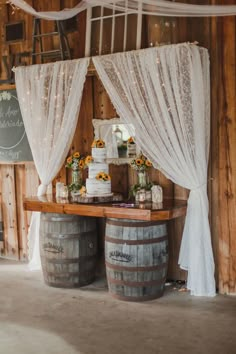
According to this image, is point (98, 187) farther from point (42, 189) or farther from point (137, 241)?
point (42, 189)

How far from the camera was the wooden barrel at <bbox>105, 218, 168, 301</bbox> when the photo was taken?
385 cm

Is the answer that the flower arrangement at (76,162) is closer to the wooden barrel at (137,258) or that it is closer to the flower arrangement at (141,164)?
the flower arrangement at (141,164)

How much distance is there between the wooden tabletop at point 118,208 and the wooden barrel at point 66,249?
0.11m

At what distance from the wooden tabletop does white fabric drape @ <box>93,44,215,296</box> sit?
0.23 metres

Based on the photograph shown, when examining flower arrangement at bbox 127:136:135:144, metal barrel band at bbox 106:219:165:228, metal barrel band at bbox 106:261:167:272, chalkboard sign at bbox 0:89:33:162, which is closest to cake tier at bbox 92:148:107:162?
flower arrangement at bbox 127:136:135:144

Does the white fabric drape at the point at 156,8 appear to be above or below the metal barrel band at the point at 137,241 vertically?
above

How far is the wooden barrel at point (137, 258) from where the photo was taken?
12.6 ft

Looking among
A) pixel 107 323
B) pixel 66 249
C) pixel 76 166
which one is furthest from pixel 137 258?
pixel 76 166

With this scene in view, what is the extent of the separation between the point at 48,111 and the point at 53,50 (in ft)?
2.17

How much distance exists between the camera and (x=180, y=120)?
389 cm

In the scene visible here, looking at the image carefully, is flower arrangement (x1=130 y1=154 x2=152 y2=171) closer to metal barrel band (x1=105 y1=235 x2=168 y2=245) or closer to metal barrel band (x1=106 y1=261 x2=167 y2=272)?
metal barrel band (x1=105 y1=235 x2=168 y2=245)

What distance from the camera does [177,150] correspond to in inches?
155

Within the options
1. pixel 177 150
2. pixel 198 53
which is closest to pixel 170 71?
pixel 198 53

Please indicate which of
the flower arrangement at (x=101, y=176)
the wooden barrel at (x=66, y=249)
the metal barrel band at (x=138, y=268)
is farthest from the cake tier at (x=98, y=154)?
the metal barrel band at (x=138, y=268)
